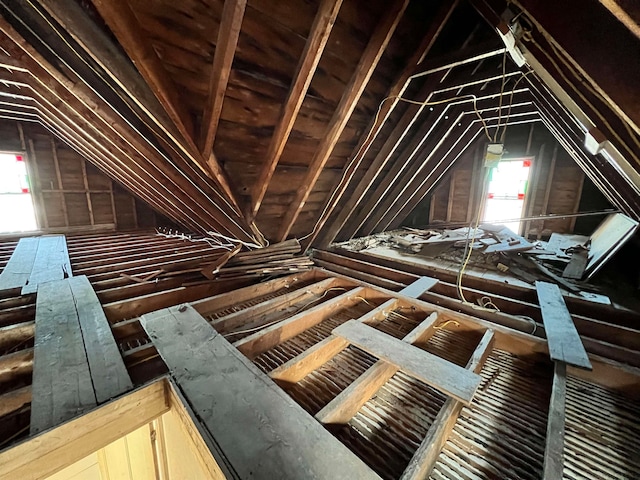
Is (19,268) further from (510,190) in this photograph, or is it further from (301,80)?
(510,190)

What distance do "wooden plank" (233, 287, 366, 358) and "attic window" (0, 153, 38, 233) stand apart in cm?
678

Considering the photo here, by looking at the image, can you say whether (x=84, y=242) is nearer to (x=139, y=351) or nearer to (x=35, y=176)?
(x=35, y=176)

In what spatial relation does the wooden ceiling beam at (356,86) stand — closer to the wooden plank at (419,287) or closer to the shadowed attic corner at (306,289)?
the shadowed attic corner at (306,289)

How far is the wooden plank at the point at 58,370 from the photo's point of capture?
1.12 meters

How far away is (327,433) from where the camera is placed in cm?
105

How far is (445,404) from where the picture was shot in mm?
1234

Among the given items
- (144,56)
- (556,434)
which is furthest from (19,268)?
(556,434)

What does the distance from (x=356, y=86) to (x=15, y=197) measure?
7.34 m

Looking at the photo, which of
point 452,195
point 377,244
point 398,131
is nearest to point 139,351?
point 398,131

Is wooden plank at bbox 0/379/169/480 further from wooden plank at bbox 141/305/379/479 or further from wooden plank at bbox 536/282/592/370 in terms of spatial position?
wooden plank at bbox 536/282/592/370

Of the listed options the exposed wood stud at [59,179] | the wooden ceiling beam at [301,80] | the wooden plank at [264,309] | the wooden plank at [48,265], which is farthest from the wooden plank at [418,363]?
the exposed wood stud at [59,179]

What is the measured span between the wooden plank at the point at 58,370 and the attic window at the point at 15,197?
5.38 meters

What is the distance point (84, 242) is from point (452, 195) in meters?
7.94

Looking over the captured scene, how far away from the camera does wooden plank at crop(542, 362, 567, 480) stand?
3.01 feet
